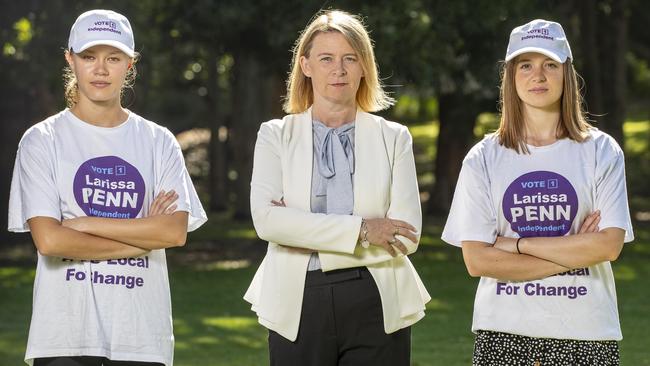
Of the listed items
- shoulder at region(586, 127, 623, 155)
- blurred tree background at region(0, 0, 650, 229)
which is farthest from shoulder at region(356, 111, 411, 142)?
blurred tree background at region(0, 0, 650, 229)

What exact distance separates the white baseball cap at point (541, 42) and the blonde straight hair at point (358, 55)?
60 centimetres

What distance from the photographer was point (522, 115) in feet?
16.9

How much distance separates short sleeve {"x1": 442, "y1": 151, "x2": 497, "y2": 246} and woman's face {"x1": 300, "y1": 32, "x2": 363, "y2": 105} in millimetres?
610

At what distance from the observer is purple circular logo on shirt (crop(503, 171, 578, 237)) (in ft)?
16.3

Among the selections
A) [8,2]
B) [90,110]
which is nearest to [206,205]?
[8,2]

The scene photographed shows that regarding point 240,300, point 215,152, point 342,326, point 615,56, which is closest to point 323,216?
A: point 342,326

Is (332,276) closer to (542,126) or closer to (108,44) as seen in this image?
(542,126)

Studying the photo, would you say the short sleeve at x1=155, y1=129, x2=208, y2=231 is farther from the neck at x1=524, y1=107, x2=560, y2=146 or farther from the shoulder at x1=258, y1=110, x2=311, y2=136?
the neck at x1=524, y1=107, x2=560, y2=146

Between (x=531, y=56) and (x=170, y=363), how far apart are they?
6.47 ft

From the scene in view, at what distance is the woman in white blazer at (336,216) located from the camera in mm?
5062

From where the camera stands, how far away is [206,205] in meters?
36.5

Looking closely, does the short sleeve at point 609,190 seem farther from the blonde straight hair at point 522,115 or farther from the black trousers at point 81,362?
the black trousers at point 81,362

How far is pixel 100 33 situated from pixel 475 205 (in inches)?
67.9

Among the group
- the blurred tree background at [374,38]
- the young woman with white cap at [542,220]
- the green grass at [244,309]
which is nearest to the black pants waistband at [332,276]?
the young woman with white cap at [542,220]
